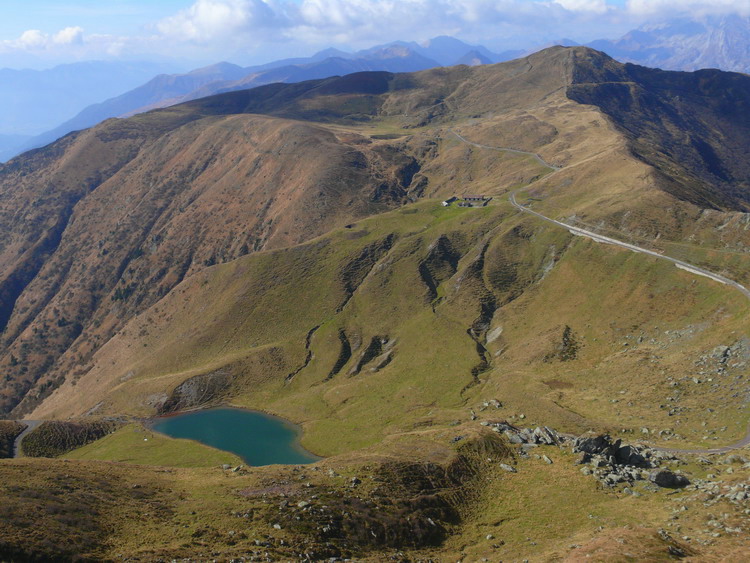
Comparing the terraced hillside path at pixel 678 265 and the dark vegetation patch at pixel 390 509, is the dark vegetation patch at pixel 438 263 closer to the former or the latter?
the terraced hillside path at pixel 678 265

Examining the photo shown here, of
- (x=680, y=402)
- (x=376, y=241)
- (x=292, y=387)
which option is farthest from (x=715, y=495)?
(x=376, y=241)

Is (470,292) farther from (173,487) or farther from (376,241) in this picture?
(173,487)

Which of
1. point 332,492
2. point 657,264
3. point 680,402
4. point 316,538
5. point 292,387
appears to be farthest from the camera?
point 292,387

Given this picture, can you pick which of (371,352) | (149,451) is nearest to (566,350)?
(371,352)

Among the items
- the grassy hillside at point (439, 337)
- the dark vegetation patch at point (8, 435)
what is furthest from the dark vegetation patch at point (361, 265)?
the dark vegetation patch at point (8, 435)

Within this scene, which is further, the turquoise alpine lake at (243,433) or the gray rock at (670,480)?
the turquoise alpine lake at (243,433)
